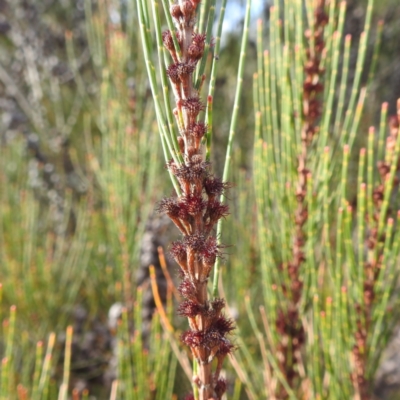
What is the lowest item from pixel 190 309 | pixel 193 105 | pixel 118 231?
pixel 190 309

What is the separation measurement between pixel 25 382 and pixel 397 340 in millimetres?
1871

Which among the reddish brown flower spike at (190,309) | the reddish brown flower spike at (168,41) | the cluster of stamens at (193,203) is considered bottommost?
the reddish brown flower spike at (190,309)

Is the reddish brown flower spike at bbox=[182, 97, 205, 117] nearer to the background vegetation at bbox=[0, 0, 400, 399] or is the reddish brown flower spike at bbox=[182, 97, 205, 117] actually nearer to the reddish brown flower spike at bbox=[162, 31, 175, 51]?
the reddish brown flower spike at bbox=[162, 31, 175, 51]

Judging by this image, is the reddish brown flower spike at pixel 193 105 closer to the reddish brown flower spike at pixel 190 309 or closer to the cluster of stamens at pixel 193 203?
the cluster of stamens at pixel 193 203

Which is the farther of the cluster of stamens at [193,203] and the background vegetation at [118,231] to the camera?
the background vegetation at [118,231]

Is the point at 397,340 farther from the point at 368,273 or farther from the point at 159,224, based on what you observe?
the point at 368,273

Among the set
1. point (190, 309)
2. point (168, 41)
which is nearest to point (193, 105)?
point (168, 41)

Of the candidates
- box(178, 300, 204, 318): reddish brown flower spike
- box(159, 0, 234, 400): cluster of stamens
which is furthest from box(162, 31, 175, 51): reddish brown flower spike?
box(178, 300, 204, 318): reddish brown flower spike

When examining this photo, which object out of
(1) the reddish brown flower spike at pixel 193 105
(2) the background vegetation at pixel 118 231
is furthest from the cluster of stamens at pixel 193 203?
(2) the background vegetation at pixel 118 231

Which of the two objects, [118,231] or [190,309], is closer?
[190,309]

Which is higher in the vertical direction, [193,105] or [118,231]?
[118,231]

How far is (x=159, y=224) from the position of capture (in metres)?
1.54

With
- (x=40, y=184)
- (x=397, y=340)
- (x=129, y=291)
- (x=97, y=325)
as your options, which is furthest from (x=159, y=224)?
(x=397, y=340)

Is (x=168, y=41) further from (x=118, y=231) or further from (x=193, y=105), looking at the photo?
(x=118, y=231)
